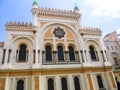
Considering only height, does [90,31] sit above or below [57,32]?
above

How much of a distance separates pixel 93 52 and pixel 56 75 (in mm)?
6795

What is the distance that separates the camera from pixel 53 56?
52.4 ft

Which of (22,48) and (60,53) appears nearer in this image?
(22,48)

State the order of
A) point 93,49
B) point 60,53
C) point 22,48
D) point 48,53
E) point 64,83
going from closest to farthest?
point 64,83 → point 22,48 → point 48,53 → point 60,53 → point 93,49

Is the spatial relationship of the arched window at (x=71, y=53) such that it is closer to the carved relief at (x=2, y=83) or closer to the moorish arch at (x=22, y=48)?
the moorish arch at (x=22, y=48)

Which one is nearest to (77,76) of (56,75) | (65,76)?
(65,76)

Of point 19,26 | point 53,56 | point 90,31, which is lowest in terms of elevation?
point 53,56

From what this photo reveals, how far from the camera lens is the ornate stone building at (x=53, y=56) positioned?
1388 centimetres

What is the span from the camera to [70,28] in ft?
60.6

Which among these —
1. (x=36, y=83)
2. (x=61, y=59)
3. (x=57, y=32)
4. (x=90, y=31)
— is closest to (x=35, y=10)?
(x=57, y=32)

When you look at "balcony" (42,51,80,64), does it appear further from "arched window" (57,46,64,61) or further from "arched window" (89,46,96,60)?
"arched window" (89,46,96,60)

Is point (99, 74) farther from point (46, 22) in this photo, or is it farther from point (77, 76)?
point (46, 22)

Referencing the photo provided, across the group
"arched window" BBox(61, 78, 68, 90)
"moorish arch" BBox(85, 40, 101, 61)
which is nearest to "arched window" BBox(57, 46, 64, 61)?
"arched window" BBox(61, 78, 68, 90)

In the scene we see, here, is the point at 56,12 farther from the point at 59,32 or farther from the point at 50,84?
the point at 50,84
